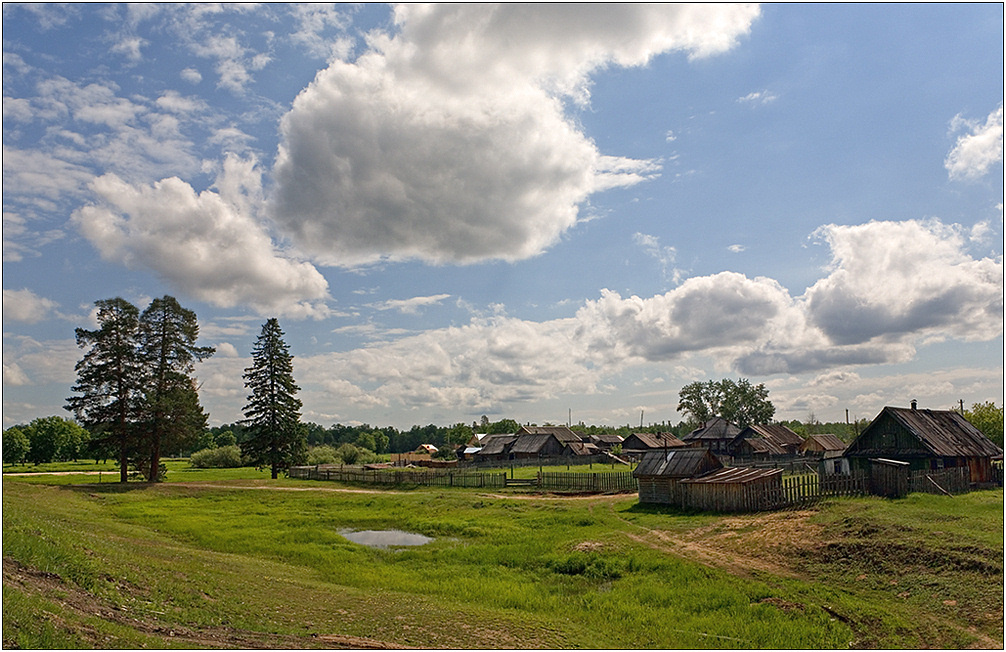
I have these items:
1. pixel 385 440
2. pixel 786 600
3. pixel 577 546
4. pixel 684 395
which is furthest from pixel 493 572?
pixel 385 440

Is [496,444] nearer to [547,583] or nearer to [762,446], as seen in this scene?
[762,446]

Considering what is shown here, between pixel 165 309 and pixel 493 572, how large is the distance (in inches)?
1667

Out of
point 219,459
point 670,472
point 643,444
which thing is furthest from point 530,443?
point 670,472

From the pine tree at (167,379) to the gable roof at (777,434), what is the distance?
59916 millimetres

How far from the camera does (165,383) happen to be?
50750 mm

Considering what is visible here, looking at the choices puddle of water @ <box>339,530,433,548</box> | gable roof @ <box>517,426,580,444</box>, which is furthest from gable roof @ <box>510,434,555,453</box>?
puddle of water @ <box>339,530,433,548</box>

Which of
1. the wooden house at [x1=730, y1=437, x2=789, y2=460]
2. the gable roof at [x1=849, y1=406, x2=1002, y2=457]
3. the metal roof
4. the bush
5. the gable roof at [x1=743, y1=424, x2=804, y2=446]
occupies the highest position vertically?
the gable roof at [x1=849, y1=406, x2=1002, y2=457]

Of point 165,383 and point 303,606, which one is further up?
point 165,383

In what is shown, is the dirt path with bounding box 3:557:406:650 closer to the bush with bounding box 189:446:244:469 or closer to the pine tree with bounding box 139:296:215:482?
the pine tree with bounding box 139:296:215:482

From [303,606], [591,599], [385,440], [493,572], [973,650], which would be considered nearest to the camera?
[973,650]

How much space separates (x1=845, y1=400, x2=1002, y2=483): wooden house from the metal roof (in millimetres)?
11654

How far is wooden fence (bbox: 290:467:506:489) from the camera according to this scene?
48562 mm

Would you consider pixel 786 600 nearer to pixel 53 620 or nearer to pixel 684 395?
pixel 53 620

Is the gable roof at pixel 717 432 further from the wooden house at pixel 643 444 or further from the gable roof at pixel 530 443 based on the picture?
the gable roof at pixel 530 443
